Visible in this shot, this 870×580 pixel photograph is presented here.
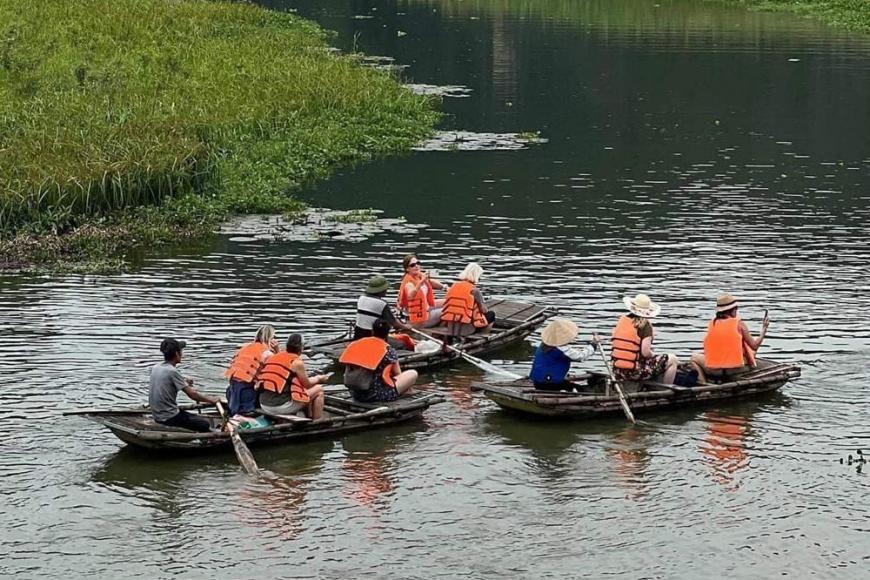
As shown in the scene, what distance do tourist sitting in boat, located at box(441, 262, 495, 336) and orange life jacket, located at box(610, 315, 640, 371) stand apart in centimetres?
337

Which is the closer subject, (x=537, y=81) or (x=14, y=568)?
(x=14, y=568)

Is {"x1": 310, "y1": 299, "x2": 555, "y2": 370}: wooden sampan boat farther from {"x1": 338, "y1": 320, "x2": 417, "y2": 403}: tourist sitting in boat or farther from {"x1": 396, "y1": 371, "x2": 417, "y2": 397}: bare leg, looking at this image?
{"x1": 338, "y1": 320, "x2": 417, "y2": 403}: tourist sitting in boat

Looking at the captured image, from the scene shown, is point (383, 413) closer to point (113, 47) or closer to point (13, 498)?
point (13, 498)

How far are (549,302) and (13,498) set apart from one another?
1230cm

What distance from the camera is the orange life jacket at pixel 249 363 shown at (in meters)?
20.1

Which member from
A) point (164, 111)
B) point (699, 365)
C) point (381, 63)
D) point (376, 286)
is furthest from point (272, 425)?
point (381, 63)

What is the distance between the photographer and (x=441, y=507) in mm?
17969

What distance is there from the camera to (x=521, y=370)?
24.3 meters

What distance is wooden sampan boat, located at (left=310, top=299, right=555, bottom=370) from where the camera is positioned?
23.5 m

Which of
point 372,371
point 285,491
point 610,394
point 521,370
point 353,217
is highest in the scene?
point 353,217

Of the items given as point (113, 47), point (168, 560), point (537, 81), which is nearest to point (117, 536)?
point (168, 560)

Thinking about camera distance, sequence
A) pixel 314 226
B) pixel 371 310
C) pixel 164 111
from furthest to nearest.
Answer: pixel 164 111, pixel 314 226, pixel 371 310

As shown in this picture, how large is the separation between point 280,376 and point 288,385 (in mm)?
177

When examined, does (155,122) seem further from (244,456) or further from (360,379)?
(244,456)
